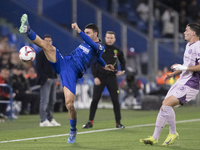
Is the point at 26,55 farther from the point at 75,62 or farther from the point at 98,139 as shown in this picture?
the point at 98,139

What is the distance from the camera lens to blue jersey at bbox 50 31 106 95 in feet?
24.1

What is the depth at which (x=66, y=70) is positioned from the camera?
740 cm

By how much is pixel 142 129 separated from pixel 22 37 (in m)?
11.8

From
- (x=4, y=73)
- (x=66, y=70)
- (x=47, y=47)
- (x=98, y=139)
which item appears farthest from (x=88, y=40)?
(x=4, y=73)

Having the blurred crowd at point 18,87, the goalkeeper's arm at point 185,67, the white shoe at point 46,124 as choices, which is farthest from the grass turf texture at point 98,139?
the blurred crowd at point 18,87

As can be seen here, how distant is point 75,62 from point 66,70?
0.26 meters

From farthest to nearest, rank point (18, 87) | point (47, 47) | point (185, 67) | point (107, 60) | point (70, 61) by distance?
1. point (18, 87)
2. point (107, 60)
3. point (70, 61)
4. point (47, 47)
5. point (185, 67)

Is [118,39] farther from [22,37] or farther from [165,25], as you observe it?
[22,37]

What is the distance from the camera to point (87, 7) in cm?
2078

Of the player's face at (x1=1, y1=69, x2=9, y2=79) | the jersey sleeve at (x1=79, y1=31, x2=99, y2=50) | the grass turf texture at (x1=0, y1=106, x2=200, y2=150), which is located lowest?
the grass turf texture at (x1=0, y1=106, x2=200, y2=150)

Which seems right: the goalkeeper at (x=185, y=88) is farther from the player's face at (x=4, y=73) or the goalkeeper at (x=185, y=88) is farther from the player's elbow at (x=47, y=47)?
the player's face at (x=4, y=73)

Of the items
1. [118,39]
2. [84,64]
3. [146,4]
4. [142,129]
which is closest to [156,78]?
[118,39]

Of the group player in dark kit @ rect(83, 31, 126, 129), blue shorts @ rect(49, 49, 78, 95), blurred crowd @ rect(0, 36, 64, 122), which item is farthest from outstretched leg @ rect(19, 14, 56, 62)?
blurred crowd @ rect(0, 36, 64, 122)

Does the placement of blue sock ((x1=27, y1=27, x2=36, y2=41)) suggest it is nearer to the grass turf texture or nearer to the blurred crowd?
the grass turf texture
